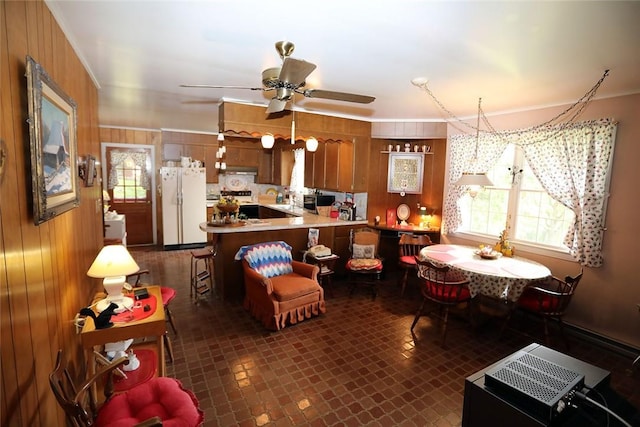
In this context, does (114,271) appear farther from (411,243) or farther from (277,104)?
(411,243)

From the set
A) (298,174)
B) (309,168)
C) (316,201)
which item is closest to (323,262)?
(316,201)

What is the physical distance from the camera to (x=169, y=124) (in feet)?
20.1

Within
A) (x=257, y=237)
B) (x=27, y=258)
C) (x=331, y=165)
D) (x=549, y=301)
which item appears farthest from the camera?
(x=331, y=165)

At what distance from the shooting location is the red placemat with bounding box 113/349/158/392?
220 centimetres

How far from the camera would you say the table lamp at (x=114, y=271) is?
220cm

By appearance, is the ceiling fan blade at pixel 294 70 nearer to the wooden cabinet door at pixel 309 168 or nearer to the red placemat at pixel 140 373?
the red placemat at pixel 140 373

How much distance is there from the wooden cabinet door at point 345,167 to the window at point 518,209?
1.71 meters

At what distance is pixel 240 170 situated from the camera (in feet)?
26.7

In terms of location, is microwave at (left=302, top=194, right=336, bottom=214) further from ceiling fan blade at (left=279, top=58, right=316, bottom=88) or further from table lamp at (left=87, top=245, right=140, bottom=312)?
table lamp at (left=87, top=245, right=140, bottom=312)

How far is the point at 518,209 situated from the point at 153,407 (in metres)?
4.38

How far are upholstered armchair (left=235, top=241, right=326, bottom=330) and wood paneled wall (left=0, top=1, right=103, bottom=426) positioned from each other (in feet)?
5.68

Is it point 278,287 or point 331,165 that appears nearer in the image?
point 278,287

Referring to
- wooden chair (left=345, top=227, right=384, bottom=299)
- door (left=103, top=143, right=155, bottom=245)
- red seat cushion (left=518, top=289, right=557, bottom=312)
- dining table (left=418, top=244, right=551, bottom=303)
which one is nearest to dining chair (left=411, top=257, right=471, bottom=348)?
dining table (left=418, top=244, right=551, bottom=303)

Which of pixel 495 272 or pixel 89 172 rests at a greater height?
pixel 89 172
